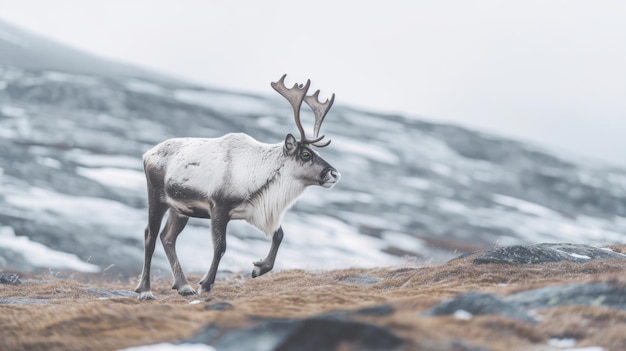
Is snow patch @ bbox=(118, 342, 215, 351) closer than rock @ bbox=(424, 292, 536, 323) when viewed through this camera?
Yes

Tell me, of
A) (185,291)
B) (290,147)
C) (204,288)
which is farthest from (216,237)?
(290,147)

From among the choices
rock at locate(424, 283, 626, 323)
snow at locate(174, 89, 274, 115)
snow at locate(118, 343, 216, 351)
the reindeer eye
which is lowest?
snow at locate(174, 89, 274, 115)

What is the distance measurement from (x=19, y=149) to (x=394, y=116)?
39.1m

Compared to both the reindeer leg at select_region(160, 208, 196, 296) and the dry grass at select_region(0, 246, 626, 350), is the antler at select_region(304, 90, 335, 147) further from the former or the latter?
the dry grass at select_region(0, 246, 626, 350)

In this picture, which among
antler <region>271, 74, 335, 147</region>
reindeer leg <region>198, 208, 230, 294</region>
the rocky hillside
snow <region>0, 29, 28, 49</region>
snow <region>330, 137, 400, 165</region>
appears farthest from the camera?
snow <region>0, 29, 28, 49</region>

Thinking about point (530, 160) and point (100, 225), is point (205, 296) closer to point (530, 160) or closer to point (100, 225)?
point (100, 225)

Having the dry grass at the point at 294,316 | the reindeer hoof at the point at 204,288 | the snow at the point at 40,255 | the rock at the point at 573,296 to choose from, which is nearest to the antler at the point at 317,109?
the reindeer hoof at the point at 204,288

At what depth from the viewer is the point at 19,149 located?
43812 mm

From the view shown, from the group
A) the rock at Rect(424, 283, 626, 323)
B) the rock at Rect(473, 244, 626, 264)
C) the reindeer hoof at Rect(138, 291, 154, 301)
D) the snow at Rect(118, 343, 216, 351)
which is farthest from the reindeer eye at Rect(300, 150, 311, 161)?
the snow at Rect(118, 343, 216, 351)

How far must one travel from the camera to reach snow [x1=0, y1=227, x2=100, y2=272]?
92.1 ft

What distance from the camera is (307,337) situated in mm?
5539

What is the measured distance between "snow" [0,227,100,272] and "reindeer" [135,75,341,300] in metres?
16.1

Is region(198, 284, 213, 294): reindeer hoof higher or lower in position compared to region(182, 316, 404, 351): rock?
A: lower

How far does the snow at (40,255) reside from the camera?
2808 centimetres
